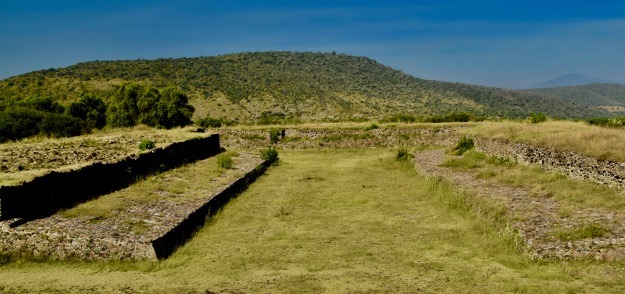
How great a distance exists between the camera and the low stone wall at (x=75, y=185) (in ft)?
40.2

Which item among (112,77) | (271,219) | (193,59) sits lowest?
(271,219)

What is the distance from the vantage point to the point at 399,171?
1088 inches

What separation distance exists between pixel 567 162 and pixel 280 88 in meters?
88.2

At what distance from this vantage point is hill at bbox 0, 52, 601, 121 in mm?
82875

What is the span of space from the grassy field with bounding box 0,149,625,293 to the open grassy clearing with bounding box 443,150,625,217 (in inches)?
106

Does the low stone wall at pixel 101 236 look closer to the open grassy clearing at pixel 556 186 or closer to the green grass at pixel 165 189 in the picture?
the green grass at pixel 165 189

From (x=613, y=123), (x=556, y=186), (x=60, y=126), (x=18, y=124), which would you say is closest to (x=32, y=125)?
(x=18, y=124)

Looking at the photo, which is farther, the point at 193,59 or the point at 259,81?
the point at 193,59

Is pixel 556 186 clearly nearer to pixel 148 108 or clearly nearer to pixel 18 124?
pixel 18 124

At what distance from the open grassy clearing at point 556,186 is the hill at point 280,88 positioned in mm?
45745

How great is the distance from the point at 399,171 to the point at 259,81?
8621 cm

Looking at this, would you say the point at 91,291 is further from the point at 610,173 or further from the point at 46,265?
the point at 610,173

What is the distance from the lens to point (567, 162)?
63.4 ft

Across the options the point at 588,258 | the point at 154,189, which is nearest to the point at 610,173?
the point at 588,258
